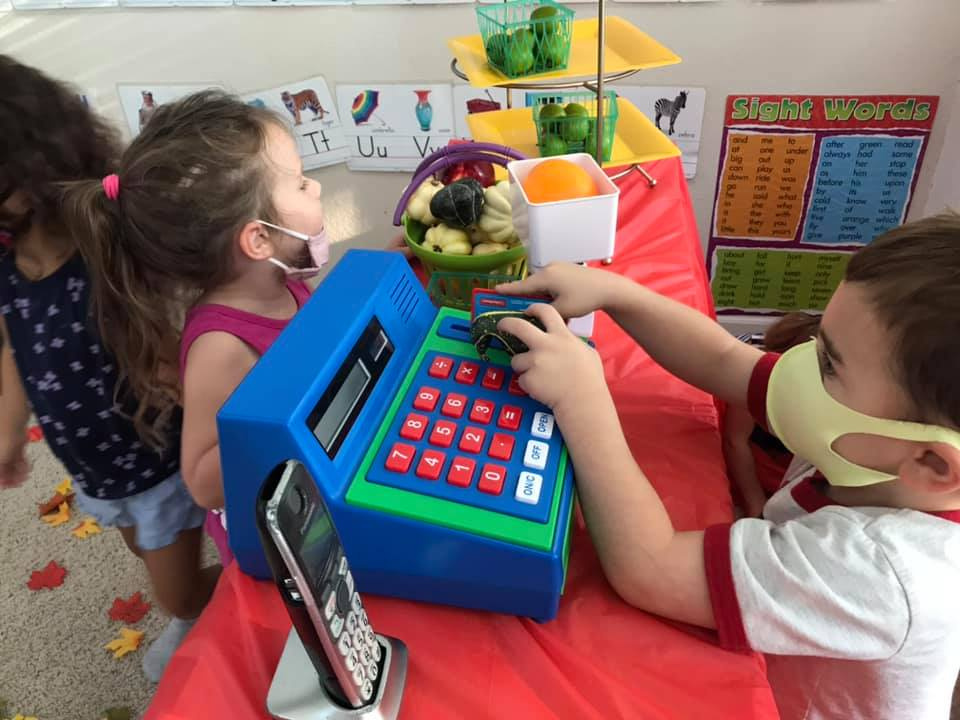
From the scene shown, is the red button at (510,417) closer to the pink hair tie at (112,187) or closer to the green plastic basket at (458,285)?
the green plastic basket at (458,285)

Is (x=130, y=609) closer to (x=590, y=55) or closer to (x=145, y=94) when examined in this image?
(x=145, y=94)

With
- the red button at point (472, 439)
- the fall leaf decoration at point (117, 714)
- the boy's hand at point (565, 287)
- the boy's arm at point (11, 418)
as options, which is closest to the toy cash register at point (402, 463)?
the red button at point (472, 439)

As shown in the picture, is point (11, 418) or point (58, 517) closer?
point (11, 418)

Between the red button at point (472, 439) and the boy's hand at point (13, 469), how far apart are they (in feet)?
2.50

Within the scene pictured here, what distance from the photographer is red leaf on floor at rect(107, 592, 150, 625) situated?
132cm

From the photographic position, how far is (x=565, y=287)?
673mm

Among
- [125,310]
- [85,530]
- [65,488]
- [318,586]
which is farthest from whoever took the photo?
[65,488]

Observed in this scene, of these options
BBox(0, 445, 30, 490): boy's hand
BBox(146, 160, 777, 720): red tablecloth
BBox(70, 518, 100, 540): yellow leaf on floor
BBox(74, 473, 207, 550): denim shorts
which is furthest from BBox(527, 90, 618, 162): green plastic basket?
BBox(70, 518, 100, 540): yellow leaf on floor

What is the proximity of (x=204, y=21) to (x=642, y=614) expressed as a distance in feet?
5.19

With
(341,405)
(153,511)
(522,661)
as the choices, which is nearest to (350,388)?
(341,405)

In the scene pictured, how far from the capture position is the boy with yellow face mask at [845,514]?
450mm

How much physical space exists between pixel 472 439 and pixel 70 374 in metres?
0.61

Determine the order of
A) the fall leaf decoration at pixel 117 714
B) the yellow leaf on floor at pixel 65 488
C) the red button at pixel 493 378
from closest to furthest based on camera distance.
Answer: the red button at pixel 493 378 → the fall leaf decoration at pixel 117 714 → the yellow leaf on floor at pixel 65 488

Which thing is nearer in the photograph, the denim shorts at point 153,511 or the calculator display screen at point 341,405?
the calculator display screen at point 341,405
